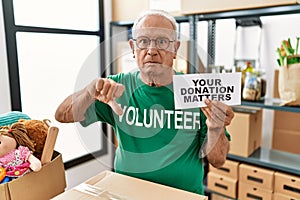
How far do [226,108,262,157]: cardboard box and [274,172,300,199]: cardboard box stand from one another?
0.23 metres

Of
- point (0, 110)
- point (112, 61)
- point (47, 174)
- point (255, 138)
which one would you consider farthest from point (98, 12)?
point (47, 174)

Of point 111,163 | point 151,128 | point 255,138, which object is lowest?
point 255,138

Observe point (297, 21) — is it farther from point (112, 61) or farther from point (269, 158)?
point (112, 61)

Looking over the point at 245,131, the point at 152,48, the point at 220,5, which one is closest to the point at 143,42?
the point at 152,48

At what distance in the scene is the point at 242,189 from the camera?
1.69 metres

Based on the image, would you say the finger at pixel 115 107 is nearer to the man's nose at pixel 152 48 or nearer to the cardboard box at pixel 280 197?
the man's nose at pixel 152 48

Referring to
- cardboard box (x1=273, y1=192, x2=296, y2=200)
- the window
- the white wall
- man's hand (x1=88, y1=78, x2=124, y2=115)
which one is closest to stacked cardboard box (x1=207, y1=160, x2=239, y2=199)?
cardboard box (x1=273, y1=192, x2=296, y2=200)

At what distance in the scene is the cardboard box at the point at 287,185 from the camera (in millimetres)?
1485

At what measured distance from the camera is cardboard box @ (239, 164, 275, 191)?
62.2 inches

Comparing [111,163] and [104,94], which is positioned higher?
[104,94]

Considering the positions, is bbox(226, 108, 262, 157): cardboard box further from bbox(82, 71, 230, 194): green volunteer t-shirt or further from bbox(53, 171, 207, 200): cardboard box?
bbox(53, 171, 207, 200): cardboard box

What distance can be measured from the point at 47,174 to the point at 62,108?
0.22 metres

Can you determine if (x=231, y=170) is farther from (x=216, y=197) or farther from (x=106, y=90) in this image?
(x=106, y=90)

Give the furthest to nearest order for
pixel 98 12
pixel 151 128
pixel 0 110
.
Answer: pixel 98 12, pixel 0 110, pixel 151 128
